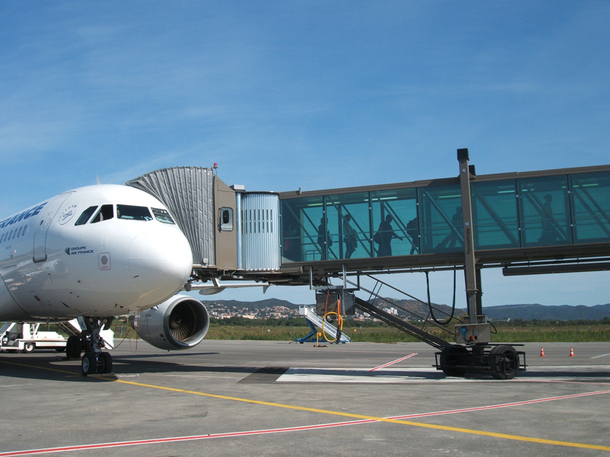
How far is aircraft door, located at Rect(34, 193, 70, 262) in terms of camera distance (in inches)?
566

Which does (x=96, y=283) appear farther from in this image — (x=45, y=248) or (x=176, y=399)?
(x=176, y=399)

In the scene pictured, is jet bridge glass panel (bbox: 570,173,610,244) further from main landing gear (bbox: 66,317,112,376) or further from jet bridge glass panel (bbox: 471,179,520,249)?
main landing gear (bbox: 66,317,112,376)

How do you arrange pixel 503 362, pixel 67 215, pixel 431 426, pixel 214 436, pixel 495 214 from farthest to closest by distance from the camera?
1. pixel 495 214
2. pixel 503 362
3. pixel 67 215
4. pixel 431 426
5. pixel 214 436

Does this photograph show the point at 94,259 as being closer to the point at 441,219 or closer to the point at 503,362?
the point at 441,219

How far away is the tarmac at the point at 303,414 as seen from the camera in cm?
642

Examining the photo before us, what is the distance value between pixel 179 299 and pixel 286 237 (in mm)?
4121

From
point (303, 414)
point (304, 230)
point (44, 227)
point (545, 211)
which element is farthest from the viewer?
point (304, 230)

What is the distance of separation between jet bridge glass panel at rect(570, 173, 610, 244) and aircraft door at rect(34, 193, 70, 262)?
533 inches

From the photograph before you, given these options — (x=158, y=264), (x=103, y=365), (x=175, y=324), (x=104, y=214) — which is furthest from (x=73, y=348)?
(x=158, y=264)

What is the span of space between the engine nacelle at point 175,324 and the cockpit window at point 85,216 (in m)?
4.54

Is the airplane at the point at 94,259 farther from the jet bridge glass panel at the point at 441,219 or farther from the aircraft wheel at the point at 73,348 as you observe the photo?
the jet bridge glass panel at the point at 441,219

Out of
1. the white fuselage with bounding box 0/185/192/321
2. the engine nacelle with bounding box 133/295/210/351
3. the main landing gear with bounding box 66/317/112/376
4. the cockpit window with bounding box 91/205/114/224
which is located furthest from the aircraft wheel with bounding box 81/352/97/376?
the cockpit window with bounding box 91/205/114/224

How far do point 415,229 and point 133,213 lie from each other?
7.67m

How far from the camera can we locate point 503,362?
14.3 meters
